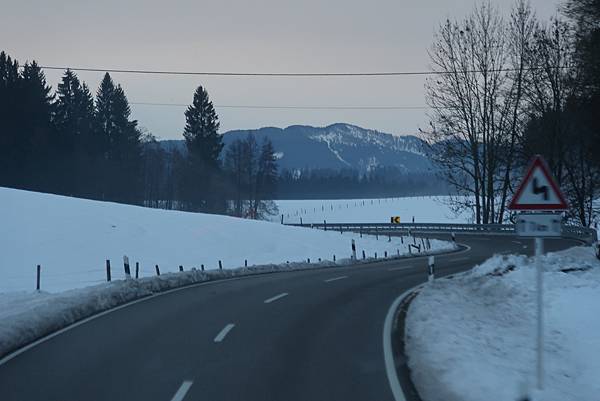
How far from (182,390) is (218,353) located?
2.34 metres

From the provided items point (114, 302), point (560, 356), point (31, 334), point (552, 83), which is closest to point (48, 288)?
point (114, 302)

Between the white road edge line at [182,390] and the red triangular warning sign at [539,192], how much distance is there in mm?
Result: 4897

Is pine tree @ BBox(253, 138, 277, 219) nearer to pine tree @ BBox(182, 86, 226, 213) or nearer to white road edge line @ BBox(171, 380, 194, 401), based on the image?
pine tree @ BBox(182, 86, 226, 213)

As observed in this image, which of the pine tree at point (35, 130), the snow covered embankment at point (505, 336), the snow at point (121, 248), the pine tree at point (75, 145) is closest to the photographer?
the snow covered embankment at point (505, 336)

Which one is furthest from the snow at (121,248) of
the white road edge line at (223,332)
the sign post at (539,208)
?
the sign post at (539,208)

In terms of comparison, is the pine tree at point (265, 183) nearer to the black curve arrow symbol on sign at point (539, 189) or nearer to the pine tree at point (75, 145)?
the pine tree at point (75, 145)

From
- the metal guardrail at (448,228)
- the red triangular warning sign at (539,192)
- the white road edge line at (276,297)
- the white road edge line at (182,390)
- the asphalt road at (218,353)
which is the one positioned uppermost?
the red triangular warning sign at (539,192)

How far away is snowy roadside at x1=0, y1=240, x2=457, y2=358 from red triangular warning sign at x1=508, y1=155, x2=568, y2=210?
334 inches

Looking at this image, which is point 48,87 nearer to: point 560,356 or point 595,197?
point 595,197

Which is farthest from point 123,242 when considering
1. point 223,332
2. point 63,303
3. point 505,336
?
point 505,336

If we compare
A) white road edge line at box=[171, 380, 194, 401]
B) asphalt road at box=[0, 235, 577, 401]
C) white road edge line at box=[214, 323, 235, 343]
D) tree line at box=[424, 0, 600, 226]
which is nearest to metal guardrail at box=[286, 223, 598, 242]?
tree line at box=[424, 0, 600, 226]

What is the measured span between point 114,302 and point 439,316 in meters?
8.22

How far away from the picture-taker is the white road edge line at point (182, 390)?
8.64 meters

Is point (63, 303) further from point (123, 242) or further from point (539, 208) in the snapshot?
point (123, 242)
